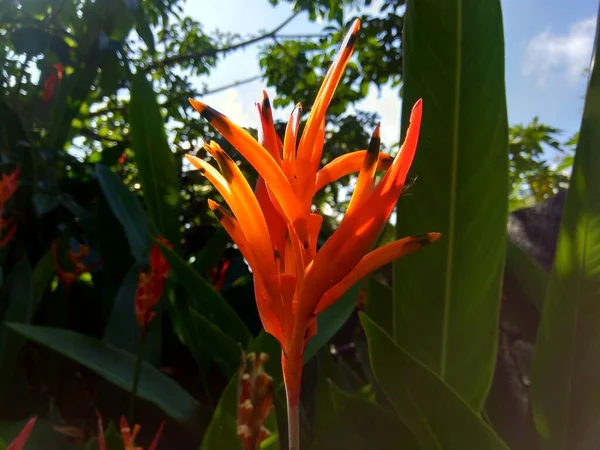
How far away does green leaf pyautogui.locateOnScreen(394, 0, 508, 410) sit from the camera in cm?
52

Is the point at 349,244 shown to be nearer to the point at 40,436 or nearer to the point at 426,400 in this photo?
the point at 426,400

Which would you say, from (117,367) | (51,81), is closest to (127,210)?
(117,367)

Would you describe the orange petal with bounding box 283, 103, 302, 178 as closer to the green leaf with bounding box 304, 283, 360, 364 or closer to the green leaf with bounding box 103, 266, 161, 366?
the green leaf with bounding box 304, 283, 360, 364

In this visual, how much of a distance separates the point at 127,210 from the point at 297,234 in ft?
2.70

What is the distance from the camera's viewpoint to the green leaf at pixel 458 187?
1.70ft

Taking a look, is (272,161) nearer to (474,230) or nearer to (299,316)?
(299,316)

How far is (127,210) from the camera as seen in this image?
1.02m

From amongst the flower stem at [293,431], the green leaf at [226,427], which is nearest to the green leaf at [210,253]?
the green leaf at [226,427]

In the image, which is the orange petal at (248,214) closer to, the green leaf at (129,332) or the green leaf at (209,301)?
the green leaf at (209,301)

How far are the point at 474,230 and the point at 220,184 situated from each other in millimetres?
317

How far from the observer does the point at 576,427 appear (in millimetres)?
481

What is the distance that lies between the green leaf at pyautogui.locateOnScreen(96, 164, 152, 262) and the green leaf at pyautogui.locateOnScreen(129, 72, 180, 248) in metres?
0.04

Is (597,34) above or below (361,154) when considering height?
above

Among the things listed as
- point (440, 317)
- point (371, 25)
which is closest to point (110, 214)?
point (440, 317)
